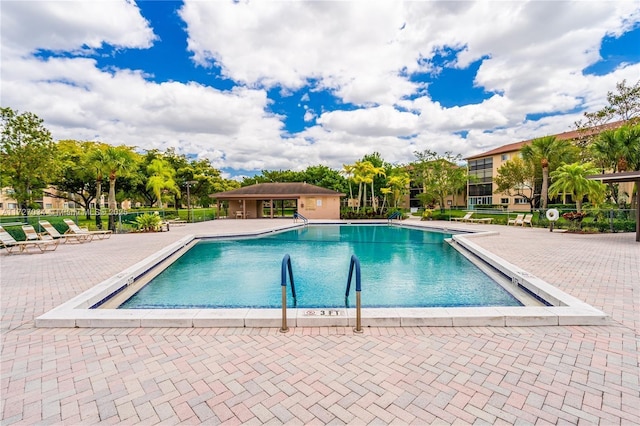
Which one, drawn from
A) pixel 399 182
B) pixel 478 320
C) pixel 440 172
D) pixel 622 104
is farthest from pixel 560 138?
pixel 478 320

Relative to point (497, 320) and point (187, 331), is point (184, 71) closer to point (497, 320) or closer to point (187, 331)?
point (187, 331)

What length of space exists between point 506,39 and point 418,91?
10.3 m

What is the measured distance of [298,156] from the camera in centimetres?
4347

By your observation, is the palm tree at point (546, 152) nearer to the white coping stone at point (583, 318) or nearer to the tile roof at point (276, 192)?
the tile roof at point (276, 192)

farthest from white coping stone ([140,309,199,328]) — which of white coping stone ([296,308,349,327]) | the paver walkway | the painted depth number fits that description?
the painted depth number

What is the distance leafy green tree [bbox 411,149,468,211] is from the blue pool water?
18627 millimetres

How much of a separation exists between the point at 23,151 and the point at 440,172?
1266 inches

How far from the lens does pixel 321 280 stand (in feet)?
25.1

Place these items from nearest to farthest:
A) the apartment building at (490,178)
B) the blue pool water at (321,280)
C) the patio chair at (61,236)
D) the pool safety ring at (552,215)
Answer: the blue pool water at (321,280) < the patio chair at (61,236) < the pool safety ring at (552,215) < the apartment building at (490,178)

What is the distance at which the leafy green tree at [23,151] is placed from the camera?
16.5 m

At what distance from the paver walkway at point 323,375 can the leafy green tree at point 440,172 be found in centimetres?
2691

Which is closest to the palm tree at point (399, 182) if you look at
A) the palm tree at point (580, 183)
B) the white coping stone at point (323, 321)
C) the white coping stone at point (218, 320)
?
the palm tree at point (580, 183)

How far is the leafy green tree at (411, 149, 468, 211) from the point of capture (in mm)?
29594

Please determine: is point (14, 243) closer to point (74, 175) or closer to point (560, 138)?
point (74, 175)
